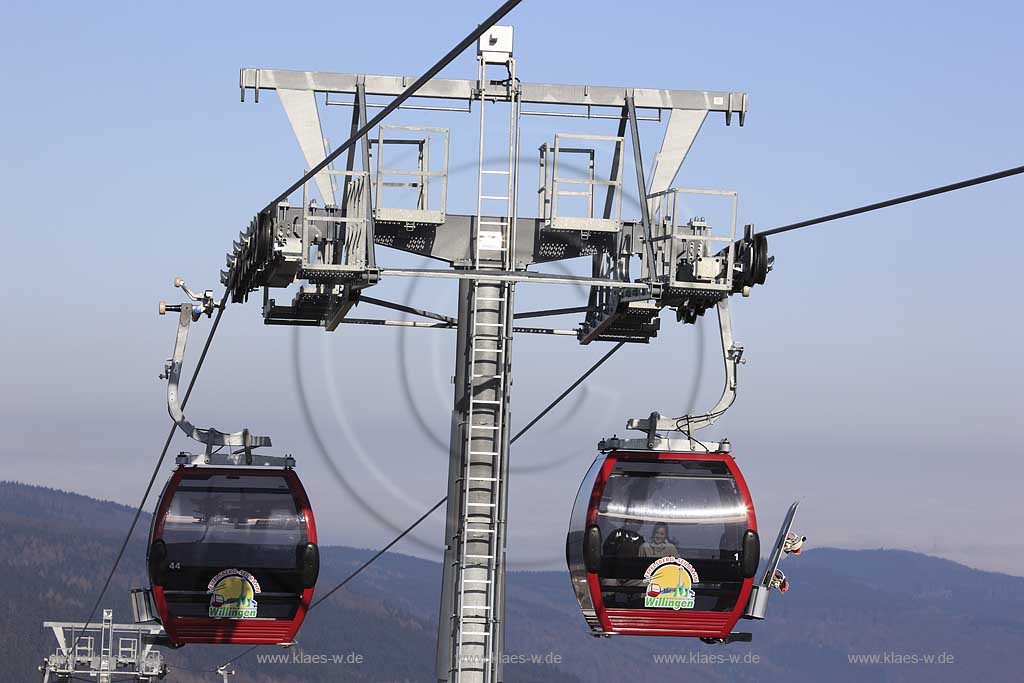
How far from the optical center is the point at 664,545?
2161 centimetres

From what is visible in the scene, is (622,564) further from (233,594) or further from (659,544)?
(233,594)

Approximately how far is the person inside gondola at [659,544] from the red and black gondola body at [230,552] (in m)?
4.51

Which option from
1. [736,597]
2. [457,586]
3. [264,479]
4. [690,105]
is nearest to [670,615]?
[736,597]

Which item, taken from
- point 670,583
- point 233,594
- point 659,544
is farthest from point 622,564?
point 233,594

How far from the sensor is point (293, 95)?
25344 millimetres

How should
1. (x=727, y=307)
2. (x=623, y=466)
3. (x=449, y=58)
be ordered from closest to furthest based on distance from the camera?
(x=449, y=58) < (x=623, y=466) < (x=727, y=307)

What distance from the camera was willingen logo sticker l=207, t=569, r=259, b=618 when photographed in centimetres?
2306

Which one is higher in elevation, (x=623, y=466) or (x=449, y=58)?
(x=449, y=58)

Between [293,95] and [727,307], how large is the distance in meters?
6.95

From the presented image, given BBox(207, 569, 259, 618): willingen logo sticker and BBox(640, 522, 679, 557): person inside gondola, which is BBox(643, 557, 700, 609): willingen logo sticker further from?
BBox(207, 569, 259, 618): willingen logo sticker

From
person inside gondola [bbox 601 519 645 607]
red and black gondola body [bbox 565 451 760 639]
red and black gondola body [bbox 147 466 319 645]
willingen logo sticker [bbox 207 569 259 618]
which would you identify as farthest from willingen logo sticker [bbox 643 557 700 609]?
willingen logo sticker [bbox 207 569 259 618]

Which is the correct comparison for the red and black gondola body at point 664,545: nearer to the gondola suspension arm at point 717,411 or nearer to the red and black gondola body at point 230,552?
the gondola suspension arm at point 717,411

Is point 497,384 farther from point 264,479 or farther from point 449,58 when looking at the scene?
point 449,58

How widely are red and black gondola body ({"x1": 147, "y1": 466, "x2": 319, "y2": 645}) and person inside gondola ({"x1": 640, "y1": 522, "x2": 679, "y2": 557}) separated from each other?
178 inches
